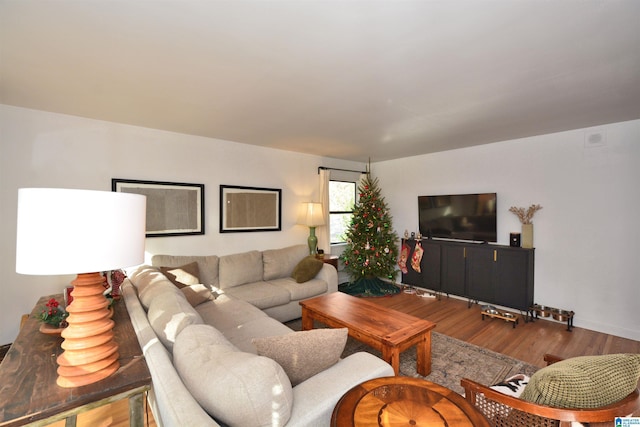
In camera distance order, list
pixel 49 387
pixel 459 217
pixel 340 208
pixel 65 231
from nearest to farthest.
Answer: pixel 65 231
pixel 49 387
pixel 459 217
pixel 340 208

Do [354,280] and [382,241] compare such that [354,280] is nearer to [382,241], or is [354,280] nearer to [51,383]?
[382,241]

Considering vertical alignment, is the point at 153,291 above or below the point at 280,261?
above

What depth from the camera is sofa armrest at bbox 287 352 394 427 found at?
3.51 feet

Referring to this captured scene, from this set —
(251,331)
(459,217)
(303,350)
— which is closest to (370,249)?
(459,217)

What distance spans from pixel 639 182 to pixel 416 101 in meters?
2.77

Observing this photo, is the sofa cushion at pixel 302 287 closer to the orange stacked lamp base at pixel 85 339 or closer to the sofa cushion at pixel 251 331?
the sofa cushion at pixel 251 331

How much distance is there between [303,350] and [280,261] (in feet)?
8.56

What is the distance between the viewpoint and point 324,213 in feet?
15.8

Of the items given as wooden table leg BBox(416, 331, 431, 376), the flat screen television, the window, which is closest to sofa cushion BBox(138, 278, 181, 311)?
wooden table leg BBox(416, 331, 431, 376)

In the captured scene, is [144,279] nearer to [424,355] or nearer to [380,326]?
[380,326]

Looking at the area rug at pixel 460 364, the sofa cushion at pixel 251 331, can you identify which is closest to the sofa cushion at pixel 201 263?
the sofa cushion at pixel 251 331

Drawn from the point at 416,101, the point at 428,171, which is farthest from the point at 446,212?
the point at 416,101

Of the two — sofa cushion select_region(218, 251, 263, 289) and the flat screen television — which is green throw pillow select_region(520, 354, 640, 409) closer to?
sofa cushion select_region(218, 251, 263, 289)

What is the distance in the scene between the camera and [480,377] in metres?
2.28
